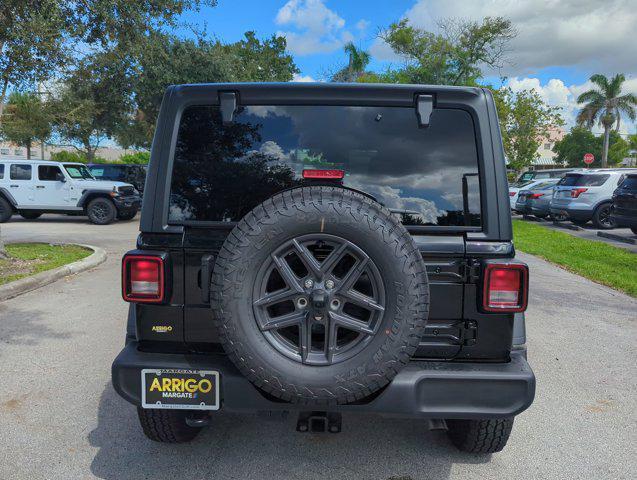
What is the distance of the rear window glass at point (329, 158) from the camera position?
2641 millimetres

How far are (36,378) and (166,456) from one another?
5.85 ft

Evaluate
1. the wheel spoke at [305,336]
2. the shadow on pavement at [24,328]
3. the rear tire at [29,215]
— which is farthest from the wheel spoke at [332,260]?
the rear tire at [29,215]

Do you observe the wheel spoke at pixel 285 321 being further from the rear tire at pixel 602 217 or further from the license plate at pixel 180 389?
the rear tire at pixel 602 217

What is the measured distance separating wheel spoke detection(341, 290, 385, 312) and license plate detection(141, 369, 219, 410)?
74 centimetres

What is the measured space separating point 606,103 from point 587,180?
46.5 m

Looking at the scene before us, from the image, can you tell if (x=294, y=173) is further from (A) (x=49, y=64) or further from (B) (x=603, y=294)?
(B) (x=603, y=294)

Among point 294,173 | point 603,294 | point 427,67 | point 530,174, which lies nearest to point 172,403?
point 294,173

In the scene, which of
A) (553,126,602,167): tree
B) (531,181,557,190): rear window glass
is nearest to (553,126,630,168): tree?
(553,126,602,167): tree

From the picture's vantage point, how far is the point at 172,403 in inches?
101

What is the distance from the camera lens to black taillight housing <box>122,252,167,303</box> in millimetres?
2564

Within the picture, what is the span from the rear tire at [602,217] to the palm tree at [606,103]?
141 feet

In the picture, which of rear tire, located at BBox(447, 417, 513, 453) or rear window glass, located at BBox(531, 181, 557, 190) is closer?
rear tire, located at BBox(447, 417, 513, 453)

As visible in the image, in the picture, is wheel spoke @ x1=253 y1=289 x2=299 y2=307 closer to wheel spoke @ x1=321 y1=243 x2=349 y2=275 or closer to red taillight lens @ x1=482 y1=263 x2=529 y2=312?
wheel spoke @ x1=321 y1=243 x2=349 y2=275

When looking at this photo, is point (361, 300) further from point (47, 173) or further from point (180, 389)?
point (47, 173)
